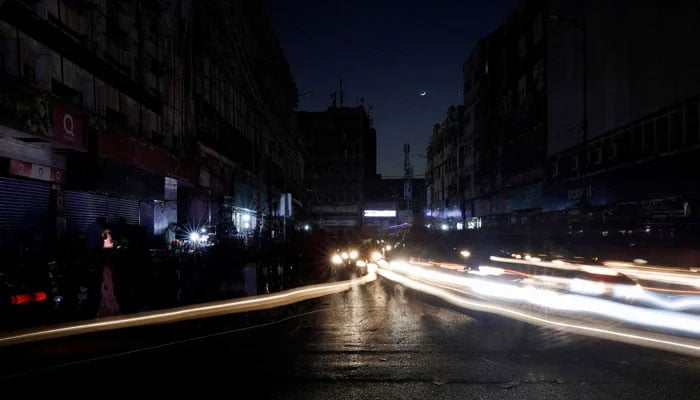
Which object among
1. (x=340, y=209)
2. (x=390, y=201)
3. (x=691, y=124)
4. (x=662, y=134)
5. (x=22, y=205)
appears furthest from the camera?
(x=390, y=201)

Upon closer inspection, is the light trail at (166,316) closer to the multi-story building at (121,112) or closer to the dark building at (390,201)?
the multi-story building at (121,112)

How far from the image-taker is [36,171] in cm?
1465

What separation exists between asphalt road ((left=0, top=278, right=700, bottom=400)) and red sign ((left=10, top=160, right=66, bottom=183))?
6697 millimetres

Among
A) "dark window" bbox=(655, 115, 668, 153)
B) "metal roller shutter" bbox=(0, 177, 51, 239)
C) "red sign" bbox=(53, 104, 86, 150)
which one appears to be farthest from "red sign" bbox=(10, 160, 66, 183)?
"dark window" bbox=(655, 115, 668, 153)

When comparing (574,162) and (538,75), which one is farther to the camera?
(538,75)

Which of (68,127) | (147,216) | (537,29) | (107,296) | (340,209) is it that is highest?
(537,29)

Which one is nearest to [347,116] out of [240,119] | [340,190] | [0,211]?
[340,190]

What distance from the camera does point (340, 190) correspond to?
99812 millimetres

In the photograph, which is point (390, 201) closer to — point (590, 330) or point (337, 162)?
point (337, 162)

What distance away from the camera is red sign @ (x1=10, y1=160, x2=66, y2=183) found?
13641mm

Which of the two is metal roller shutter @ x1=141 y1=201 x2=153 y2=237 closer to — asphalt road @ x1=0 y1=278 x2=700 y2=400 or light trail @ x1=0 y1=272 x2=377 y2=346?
light trail @ x1=0 y1=272 x2=377 y2=346

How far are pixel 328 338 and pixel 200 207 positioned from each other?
19345mm

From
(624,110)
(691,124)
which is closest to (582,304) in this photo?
(691,124)

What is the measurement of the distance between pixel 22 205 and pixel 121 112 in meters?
5.99
